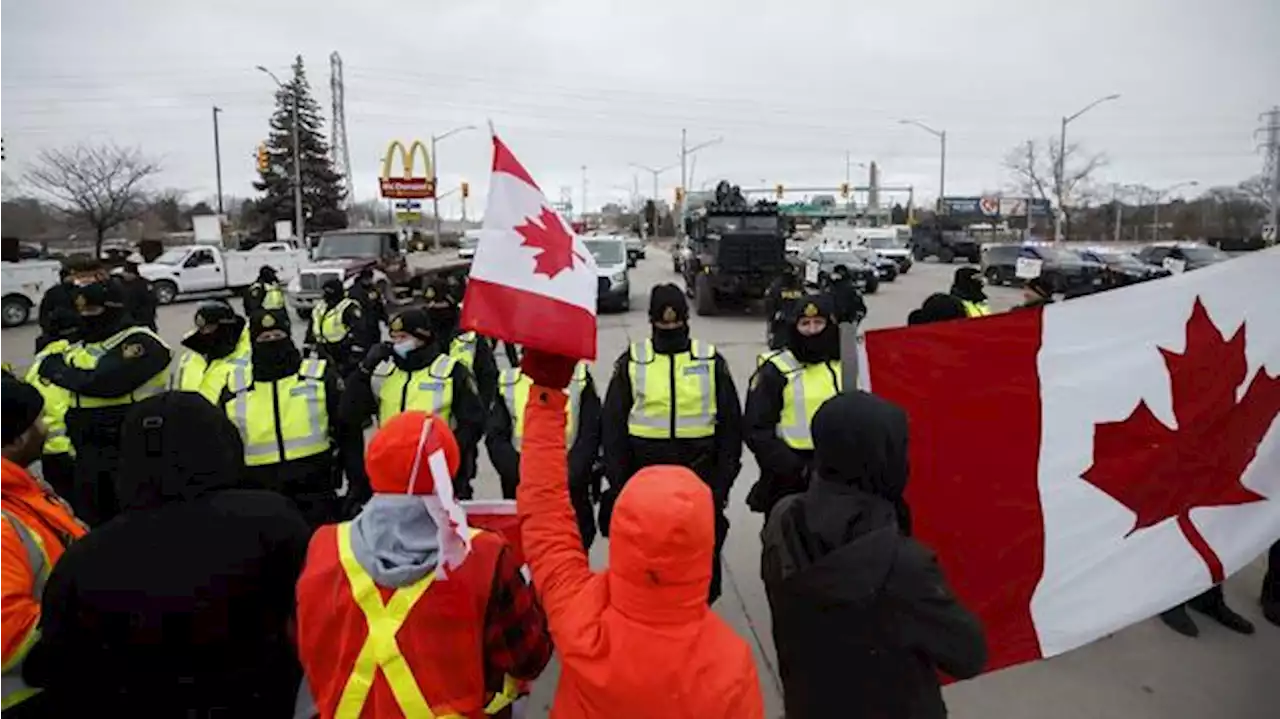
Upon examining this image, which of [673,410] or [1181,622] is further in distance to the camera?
[1181,622]

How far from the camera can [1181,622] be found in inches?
170

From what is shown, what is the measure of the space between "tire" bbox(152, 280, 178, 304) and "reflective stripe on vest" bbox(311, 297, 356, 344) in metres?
18.9

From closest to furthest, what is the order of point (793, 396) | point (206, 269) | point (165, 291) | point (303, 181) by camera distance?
1. point (793, 396)
2. point (165, 291)
3. point (206, 269)
4. point (303, 181)

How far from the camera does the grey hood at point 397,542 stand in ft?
6.04

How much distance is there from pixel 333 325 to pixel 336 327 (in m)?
0.05

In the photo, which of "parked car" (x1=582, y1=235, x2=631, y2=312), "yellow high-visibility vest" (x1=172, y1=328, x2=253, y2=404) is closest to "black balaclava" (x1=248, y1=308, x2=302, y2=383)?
"yellow high-visibility vest" (x1=172, y1=328, x2=253, y2=404)

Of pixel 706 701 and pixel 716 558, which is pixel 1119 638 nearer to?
pixel 716 558

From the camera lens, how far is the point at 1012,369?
3346 mm

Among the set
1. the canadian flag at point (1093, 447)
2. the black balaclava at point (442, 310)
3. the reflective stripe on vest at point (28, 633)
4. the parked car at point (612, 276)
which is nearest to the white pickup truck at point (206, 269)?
the parked car at point (612, 276)

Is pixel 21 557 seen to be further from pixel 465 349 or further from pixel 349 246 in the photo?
pixel 349 246

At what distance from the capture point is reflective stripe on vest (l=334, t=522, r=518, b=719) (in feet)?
6.12

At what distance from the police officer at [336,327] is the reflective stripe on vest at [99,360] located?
12.3 feet

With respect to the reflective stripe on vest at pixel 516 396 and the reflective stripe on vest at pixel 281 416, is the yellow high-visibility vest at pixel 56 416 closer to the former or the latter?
the reflective stripe on vest at pixel 281 416

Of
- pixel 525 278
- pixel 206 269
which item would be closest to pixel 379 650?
pixel 525 278
